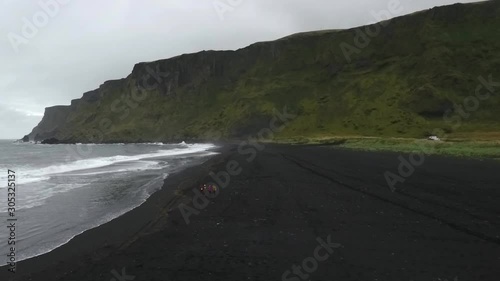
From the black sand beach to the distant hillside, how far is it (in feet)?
276

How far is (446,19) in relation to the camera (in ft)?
390

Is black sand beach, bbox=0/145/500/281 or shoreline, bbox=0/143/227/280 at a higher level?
shoreline, bbox=0/143/227/280

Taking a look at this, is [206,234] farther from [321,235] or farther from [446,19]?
[446,19]

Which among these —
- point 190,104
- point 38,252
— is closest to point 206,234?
point 38,252

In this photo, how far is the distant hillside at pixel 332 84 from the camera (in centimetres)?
10316

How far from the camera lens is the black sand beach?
8.52 metres

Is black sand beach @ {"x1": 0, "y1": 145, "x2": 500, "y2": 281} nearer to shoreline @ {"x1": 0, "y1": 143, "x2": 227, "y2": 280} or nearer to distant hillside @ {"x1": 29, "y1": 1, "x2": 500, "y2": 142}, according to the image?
shoreline @ {"x1": 0, "y1": 143, "x2": 227, "y2": 280}

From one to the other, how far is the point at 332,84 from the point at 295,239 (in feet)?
422

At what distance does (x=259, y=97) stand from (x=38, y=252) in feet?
446

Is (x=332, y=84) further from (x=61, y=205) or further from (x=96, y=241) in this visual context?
(x=96, y=241)

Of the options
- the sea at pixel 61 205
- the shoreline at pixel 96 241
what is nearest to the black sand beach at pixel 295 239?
the shoreline at pixel 96 241

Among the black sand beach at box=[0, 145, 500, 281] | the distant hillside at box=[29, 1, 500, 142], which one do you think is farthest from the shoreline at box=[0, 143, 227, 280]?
the distant hillside at box=[29, 1, 500, 142]

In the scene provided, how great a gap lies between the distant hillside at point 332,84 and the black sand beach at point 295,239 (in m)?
84.0

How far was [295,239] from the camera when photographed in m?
11.1
